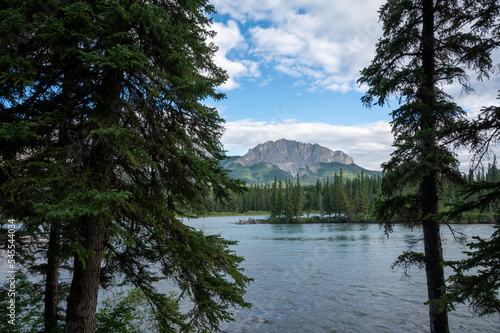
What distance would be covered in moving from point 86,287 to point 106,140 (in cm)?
292

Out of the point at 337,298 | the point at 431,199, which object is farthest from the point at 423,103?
the point at 337,298

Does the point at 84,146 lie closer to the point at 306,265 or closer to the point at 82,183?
the point at 82,183

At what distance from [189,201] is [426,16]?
9902mm

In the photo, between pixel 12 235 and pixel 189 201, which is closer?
pixel 12 235

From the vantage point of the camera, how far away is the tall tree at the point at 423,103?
317 inches

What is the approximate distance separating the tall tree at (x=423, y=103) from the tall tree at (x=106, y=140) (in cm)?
546

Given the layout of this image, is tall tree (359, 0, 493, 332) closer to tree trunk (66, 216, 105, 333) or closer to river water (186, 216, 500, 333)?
river water (186, 216, 500, 333)

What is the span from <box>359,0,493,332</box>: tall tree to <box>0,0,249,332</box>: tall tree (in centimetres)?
546

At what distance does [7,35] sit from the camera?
451 centimetres

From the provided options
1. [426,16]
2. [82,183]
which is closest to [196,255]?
[82,183]

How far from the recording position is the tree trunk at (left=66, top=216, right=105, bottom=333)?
5156 mm

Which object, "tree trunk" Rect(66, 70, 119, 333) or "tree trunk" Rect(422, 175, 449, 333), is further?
"tree trunk" Rect(422, 175, 449, 333)

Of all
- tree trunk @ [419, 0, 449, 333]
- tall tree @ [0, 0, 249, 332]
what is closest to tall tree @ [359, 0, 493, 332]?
tree trunk @ [419, 0, 449, 333]

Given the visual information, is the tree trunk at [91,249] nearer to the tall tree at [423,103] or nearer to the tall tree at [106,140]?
the tall tree at [106,140]
